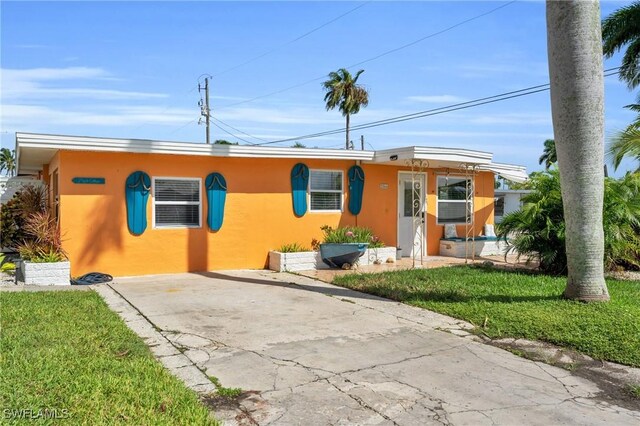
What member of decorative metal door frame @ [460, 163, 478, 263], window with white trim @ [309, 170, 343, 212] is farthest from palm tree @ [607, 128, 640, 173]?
window with white trim @ [309, 170, 343, 212]

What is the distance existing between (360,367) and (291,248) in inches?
287

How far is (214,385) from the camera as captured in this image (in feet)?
15.0

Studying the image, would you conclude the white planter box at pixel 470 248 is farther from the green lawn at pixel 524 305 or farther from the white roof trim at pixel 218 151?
the green lawn at pixel 524 305

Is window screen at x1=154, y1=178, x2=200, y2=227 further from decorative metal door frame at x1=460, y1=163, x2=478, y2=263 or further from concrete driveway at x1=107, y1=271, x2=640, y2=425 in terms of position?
decorative metal door frame at x1=460, y1=163, x2=478, y2=263

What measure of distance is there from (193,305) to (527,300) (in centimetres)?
518

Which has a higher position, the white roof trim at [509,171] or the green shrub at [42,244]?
the white roof trim at [509,171]

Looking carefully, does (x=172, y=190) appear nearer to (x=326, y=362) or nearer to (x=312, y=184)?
(x=312, y=184)

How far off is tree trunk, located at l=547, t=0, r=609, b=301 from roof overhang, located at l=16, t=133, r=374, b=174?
6266 millimetres

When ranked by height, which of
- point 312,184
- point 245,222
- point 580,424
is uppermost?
point 312,184

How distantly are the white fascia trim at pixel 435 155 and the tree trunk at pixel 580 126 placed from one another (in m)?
4.80

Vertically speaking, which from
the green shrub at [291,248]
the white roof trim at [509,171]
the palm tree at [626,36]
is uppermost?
the palm tree at [626,36]

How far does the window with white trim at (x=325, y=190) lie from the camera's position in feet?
42.8

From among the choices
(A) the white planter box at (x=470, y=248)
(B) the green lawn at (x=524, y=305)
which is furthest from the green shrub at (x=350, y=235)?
(A) the white planter box at (x=470, y=248)

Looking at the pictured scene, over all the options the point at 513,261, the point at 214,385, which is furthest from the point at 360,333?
the point at 513,261
